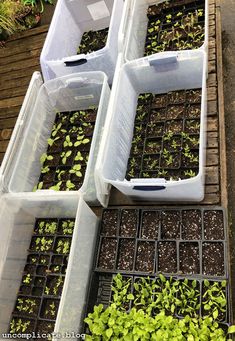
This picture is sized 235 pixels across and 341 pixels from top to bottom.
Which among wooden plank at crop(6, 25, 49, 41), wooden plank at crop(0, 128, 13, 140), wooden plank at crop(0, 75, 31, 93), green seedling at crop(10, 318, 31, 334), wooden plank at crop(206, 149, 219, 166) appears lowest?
green seedling at crop(10, 318, 31, 334)

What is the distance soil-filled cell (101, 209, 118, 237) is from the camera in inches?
78.4

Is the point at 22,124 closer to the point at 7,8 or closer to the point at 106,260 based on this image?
the point at 106,260

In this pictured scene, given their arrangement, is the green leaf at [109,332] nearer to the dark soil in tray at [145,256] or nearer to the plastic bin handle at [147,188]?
the dark soil in tray at [145,256]

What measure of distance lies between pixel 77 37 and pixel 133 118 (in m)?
1.10

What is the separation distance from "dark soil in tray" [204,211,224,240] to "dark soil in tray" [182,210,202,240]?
4 cm

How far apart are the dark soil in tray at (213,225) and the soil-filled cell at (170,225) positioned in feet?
0.51

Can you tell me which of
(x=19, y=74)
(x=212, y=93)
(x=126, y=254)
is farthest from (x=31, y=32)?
(x=126, y=254)

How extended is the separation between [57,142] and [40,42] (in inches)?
48.7

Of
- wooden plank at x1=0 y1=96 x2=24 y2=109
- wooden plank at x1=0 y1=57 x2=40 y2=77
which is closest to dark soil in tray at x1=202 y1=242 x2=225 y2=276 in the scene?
wooden plank at x1=0 y1=96 x2=24 y2=109

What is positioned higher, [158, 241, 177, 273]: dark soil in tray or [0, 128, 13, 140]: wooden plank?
[0, 128, 13, 140]: wooden plank

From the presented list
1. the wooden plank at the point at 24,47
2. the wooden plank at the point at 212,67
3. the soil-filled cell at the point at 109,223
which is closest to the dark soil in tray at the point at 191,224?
the soil-filled cell at the point at 109,223

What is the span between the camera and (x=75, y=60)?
234cm

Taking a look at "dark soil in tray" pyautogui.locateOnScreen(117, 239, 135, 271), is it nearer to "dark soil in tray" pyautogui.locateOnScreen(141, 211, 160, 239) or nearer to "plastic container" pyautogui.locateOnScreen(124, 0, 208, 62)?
"dark soil in tray" pyautogui.locateOnScreen(141, 211, 160, 239)

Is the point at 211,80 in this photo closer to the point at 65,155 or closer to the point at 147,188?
the point at 147,188
